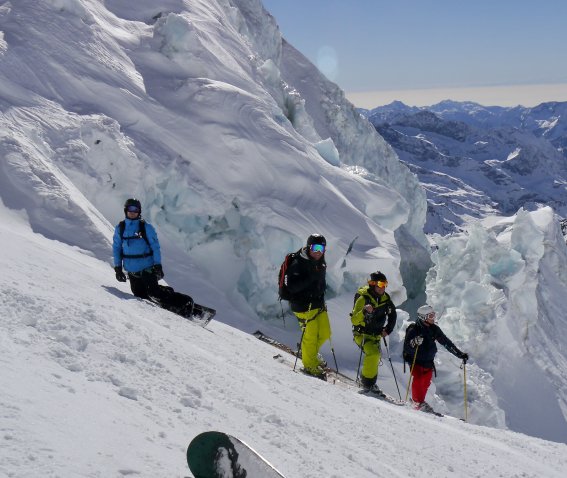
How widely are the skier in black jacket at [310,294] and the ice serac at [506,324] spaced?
1052cm

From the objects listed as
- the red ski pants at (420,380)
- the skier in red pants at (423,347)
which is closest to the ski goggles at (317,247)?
the skier in red pants at (423,347)

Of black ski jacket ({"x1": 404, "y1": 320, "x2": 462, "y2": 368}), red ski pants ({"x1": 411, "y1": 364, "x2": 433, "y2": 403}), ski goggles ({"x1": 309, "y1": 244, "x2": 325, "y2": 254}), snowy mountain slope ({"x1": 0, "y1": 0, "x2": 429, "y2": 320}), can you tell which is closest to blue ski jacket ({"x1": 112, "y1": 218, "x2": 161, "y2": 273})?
ski goggles ({"x1": 309, "y1": 244, "x2": 325, "y2": 254})

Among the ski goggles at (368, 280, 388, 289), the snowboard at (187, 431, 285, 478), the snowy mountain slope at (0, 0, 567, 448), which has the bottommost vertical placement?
the snowboard at (187, 431, 285, 478)

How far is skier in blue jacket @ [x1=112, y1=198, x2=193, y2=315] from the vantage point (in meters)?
7.47

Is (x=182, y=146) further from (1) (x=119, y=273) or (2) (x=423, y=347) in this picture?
(2) (x=423, y=347)

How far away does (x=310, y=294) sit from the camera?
7.26m

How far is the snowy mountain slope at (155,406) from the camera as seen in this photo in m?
2.66

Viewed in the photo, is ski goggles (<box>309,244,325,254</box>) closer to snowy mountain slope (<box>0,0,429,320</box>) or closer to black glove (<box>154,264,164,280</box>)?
black glove (<box>154,264,164,280</box>)

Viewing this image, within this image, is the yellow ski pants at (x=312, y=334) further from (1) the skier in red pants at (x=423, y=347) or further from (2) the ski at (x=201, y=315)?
(1) the skier in red pants at (x=423, y=347)

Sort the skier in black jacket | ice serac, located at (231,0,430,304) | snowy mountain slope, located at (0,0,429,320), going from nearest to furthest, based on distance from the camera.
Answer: the skier in black jacket < snowy mountain slope, located at (0,0,429,320) < ice serac, located at (231,0,430,304)

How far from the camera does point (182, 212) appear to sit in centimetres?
1376

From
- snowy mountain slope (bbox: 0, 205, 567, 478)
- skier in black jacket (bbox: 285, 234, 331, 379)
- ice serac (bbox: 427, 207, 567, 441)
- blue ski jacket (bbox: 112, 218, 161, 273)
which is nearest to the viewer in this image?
Result: snowy mountain slope (bbox: 0, 205, 567, 478)

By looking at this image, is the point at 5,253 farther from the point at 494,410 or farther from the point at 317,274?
the point at 494,410

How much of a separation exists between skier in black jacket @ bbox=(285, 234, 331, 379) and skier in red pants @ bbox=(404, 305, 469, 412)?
79.9 inches
